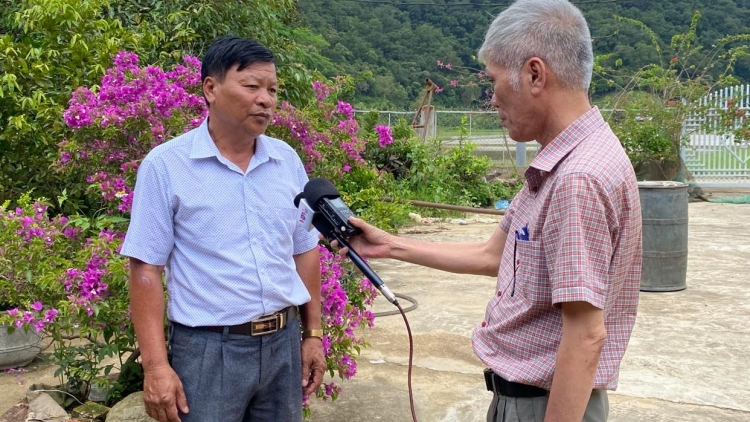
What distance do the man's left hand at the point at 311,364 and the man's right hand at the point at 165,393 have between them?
0.48 m

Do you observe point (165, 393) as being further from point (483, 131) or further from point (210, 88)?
point (483, 131)

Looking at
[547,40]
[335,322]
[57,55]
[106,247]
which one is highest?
[57,55]

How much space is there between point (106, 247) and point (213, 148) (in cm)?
118

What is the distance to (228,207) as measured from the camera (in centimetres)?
232

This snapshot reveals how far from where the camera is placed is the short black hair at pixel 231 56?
96.2 inches

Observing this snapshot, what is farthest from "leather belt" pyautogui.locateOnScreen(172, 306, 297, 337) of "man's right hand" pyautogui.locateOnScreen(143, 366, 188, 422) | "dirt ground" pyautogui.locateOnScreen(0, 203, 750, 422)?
"dirt ground" pyautogui.locateOnScreen(0, 203, 750, 422)

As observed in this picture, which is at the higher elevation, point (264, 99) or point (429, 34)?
point (429, 34)

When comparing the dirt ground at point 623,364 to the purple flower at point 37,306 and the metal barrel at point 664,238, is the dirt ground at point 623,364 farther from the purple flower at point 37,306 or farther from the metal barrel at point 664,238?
the purple flower at point 37,306

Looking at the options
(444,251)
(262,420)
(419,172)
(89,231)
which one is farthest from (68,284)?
(419,172)

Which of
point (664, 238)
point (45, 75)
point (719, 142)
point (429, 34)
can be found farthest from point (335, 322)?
point (429, 34)

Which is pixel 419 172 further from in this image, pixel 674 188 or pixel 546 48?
pixel 546 48

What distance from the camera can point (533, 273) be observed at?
172cm

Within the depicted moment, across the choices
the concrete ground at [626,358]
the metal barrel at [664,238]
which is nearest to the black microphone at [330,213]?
the concrete ground at [626,358]

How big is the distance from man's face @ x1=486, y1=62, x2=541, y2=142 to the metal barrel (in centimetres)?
541
